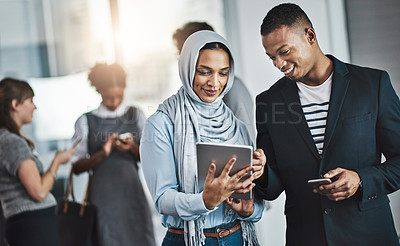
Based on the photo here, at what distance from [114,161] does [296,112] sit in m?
0.96

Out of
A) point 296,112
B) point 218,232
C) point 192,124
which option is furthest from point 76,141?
point 296,112

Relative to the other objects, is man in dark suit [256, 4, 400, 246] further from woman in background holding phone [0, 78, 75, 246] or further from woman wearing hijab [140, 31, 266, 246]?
woman in background holding phone [0, 78, 75, 246]

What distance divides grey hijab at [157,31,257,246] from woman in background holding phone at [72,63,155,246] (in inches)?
22.9

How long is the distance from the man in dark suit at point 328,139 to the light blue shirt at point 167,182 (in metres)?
0.29

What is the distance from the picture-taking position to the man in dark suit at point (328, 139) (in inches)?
62.3

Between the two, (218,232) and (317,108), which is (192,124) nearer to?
(218,232)

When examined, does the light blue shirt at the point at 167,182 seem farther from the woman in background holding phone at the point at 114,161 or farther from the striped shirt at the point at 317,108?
the woman in background holding phone at the point at 114,161

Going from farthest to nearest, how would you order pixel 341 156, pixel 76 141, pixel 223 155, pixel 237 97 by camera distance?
pixel 76 141 → pixel 237 97 → pixel 341 156 → pixel 223 155

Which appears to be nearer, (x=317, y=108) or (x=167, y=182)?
(x=167, y=182)

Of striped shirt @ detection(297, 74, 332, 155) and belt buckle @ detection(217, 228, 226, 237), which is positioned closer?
belt buckle @ detection(217, 228, 226, 237)

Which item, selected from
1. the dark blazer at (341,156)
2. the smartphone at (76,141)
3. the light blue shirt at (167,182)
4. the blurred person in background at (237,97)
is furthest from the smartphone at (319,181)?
the smartphone at (76,141)

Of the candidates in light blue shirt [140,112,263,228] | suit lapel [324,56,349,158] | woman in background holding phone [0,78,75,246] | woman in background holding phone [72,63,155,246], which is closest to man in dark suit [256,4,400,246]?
suit lapel [324,56,349,158]

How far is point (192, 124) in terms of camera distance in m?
1.60

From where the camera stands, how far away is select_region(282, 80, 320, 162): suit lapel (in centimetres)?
167
